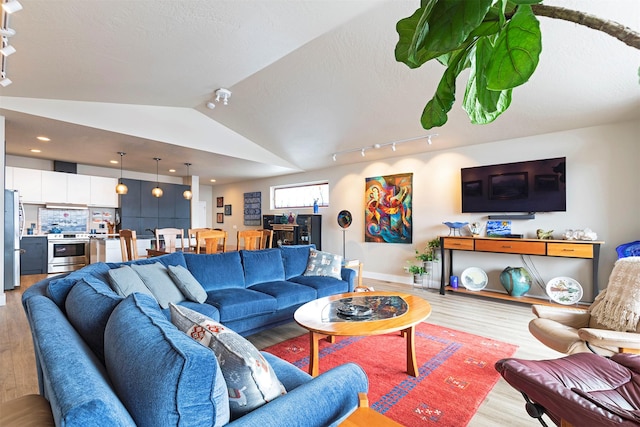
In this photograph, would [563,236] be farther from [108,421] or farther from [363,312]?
[108,421]

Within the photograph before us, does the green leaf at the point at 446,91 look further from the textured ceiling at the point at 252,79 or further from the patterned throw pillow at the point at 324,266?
the patterned throw pillow at the point at 324,266

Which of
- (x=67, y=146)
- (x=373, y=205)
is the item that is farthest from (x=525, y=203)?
(x=67, y=146)

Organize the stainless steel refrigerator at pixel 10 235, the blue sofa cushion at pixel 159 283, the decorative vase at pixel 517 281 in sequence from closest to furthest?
the blue sofa cushion at pixel 159 283, the decorative vase at pixel 517 281, the stainless steel refrigerator at pixel 10 235

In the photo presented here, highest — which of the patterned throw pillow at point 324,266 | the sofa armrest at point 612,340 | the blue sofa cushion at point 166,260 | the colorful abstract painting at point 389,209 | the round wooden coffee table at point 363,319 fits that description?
the colorful abstract painting at point 389,209

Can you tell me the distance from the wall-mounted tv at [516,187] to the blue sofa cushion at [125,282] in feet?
15.4

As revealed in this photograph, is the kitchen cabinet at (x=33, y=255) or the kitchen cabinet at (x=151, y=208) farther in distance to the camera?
the kitchen cabinet at (x=151, y=208)

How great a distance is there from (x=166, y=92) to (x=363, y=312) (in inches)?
153

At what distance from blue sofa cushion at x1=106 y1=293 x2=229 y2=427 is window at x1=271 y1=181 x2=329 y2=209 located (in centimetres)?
623

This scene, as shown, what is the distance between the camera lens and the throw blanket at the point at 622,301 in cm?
201

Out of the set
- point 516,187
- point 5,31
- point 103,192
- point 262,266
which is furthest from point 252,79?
point 103,192

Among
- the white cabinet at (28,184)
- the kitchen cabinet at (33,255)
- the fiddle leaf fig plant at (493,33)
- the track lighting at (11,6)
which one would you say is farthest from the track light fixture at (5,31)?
the kitchen cabinet at (33,255)

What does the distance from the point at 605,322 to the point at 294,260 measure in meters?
3.04

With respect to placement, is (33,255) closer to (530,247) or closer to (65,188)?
(65,188)

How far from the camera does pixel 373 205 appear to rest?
20.2 ft
